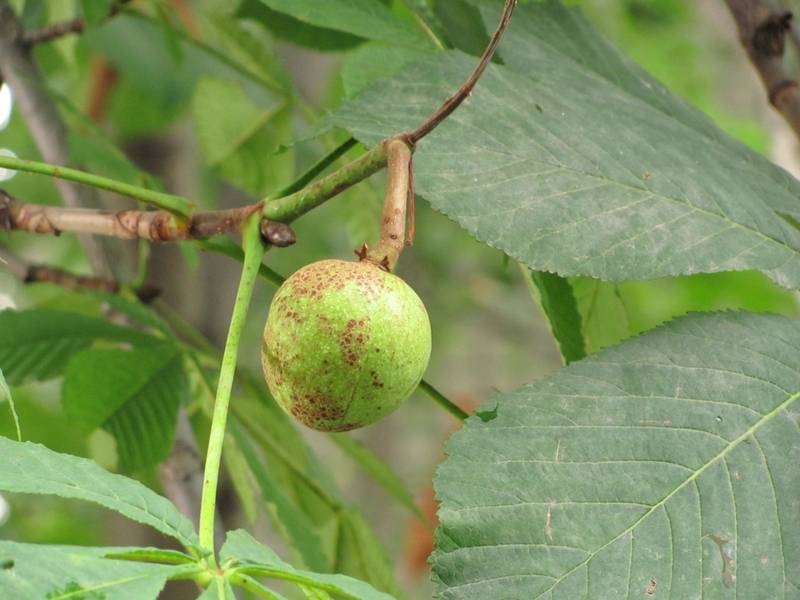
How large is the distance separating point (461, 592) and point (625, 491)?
0.55ft

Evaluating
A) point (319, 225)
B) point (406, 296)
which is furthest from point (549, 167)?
point (319, 225)

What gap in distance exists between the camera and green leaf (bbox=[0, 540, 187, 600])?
49 cm

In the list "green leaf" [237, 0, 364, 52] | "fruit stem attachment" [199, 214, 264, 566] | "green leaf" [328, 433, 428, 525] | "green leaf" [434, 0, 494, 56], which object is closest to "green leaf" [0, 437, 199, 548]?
"fruit stem attachment" [199, 214, 264, 566]

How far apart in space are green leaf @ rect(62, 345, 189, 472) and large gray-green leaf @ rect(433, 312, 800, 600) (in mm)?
603

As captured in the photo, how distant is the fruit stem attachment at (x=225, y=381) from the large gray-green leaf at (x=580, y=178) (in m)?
0.15

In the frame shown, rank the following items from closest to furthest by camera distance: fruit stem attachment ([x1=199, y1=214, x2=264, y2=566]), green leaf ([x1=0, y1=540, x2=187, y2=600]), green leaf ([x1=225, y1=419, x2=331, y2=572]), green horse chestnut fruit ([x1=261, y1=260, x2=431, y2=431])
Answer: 1. green leaf ([x1=0, y1=540, x2=187, y2=600])
2. fruit stem attachment ([x1=199, y1=214, x2=264, y2=566])
3. green horse chestnut fruit ([x1=261, y1=260, x2=431, y2=431])
4. green leaf ([x1=225, y1=419, x2=331, y2=572])

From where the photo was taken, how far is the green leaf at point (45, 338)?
1.14 m

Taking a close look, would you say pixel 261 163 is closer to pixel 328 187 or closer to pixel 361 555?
pixel 361 555

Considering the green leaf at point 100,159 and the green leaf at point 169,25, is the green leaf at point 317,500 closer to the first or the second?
the green leaf at point 100,159

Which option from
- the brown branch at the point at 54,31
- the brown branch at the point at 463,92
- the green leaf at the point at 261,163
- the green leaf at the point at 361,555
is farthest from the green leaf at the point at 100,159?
the brown branch at the point at 463,92

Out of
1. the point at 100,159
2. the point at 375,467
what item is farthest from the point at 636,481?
the point at 100,159

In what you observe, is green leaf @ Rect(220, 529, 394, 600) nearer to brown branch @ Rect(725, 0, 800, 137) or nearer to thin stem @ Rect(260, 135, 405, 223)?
thin stem @ Rect(260, 135, 405, 223)

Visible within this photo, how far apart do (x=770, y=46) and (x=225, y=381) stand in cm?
101

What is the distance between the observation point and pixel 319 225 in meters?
3.27
